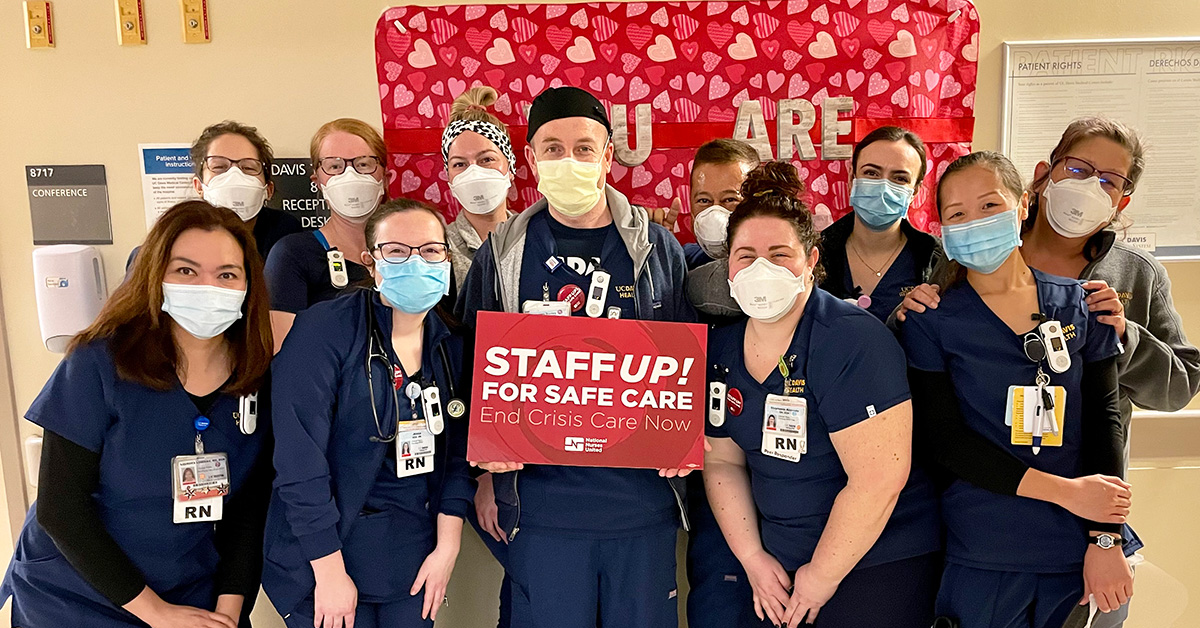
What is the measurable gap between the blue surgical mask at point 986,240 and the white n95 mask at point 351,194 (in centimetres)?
203

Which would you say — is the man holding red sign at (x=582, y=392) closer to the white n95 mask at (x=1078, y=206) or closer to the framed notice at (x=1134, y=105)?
the white n95 mask at (x=1078, y=206)

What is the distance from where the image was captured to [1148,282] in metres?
2.37

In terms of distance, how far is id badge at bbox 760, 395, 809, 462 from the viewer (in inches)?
80.0

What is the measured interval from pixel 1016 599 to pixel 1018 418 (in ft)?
1.67

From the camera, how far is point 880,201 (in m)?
2.48

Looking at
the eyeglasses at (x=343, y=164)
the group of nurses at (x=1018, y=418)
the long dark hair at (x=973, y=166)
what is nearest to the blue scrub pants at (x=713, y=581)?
the group of nurses at (x=1018, y=418)

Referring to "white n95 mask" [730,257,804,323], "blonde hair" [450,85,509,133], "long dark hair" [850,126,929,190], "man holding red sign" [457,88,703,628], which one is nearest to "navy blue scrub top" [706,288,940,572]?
"white n95 mask" [730,257,804,323]

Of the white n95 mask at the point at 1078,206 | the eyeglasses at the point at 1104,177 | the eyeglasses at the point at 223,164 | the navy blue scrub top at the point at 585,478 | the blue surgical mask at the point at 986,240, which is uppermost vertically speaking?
the eyeglasses at the point at 223,164

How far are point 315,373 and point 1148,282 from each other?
2601 mm

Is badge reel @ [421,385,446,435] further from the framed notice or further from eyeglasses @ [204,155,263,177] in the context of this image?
the framed notice

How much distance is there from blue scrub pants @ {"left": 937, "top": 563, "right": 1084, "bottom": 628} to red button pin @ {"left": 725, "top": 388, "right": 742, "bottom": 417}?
2.62ft

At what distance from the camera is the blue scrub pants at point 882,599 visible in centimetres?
208

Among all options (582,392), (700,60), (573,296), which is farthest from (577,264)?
(700,60)

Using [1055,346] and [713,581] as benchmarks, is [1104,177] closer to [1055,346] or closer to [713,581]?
[1055,346]
